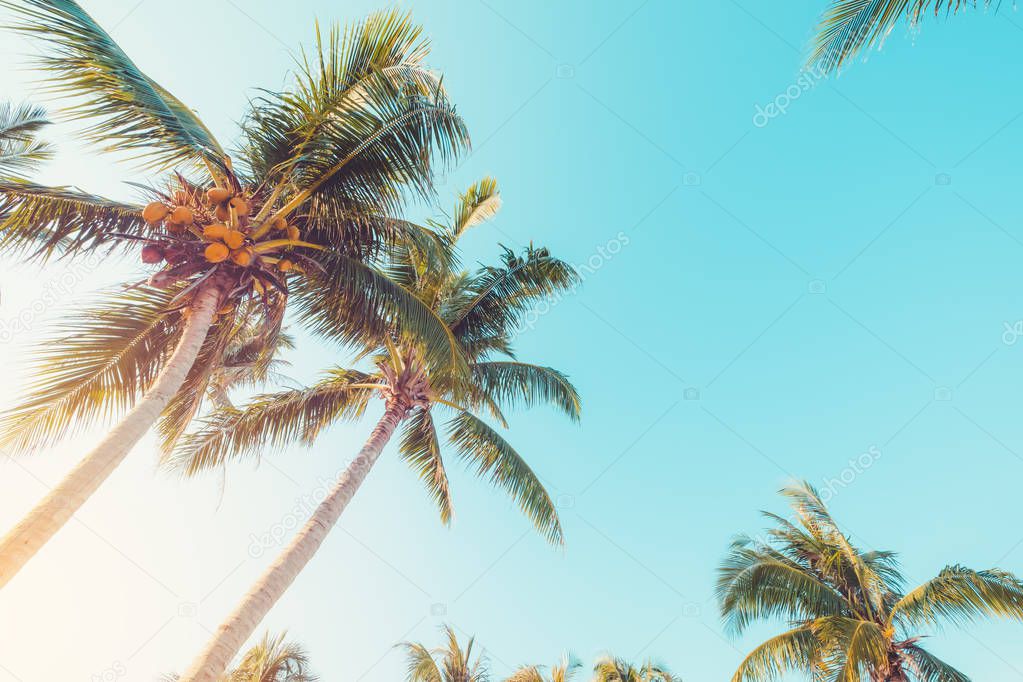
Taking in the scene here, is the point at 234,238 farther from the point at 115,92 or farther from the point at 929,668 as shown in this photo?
the point at 929,668

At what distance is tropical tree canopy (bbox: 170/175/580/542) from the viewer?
9.05 m

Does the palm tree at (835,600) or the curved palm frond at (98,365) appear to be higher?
the palm tree at (835,600)

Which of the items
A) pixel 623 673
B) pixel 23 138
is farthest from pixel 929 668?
pixel 23 138

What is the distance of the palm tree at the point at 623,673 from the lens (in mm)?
15355

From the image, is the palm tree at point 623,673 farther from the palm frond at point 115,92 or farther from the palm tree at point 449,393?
the palm frond at point 115,92

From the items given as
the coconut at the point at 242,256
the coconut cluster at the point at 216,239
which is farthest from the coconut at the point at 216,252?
the coconut at the point at 242,256

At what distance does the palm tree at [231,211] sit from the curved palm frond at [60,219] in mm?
A: 14

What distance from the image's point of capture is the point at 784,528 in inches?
473

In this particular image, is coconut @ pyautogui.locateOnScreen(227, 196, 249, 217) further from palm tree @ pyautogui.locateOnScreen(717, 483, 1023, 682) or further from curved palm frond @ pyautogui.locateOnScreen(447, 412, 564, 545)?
palm tree @ pyautogui.locateOnScreen(717, 483, 1023, 682)

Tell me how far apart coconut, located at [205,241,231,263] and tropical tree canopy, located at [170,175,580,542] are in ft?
11.5

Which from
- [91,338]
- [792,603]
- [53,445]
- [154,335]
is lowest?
[53,445]

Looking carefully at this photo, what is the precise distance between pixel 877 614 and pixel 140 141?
542 inches

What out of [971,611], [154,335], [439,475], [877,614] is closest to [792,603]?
[877,614]

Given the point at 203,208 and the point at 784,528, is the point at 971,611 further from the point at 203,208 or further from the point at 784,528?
the point at 203,208
